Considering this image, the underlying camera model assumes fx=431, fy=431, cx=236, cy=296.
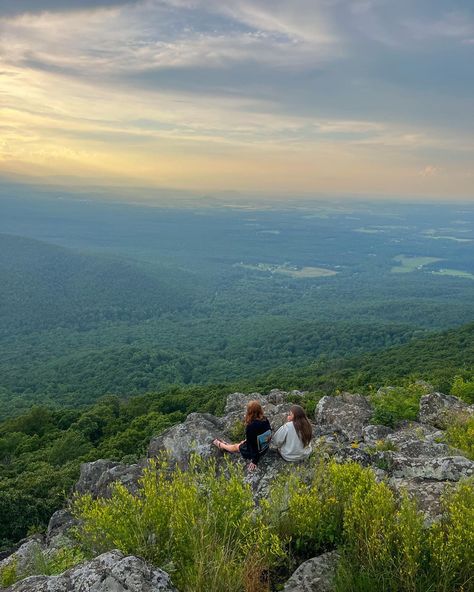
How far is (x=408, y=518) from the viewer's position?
15.0 feet

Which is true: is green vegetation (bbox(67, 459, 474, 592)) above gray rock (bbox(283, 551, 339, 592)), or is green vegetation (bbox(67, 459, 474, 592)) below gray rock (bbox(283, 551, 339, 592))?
above

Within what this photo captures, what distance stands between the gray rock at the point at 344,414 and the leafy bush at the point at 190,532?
10726mm

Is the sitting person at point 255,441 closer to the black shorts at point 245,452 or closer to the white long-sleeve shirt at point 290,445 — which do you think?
the black shorts at point 245,452

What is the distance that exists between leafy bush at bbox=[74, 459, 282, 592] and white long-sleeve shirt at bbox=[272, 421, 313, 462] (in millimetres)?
3290

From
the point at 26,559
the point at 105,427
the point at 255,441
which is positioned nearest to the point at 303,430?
the point at 255,441

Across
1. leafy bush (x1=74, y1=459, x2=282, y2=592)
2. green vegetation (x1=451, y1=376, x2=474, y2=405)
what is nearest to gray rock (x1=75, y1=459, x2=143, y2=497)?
leafy bush (x1=74, y1=459, x2=282, y2=592)

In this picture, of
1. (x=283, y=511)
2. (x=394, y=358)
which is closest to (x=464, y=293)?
(x=394, y=358)

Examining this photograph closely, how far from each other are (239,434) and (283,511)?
25.3 ft

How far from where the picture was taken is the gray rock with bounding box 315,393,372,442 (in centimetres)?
1608

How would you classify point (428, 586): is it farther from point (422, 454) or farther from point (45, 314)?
point (45, 314)

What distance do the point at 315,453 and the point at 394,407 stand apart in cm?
969

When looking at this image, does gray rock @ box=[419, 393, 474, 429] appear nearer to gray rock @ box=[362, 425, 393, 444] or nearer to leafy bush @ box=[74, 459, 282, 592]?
gray rock @ box=[362, 425, 393, 444]

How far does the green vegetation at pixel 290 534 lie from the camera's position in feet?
14.3

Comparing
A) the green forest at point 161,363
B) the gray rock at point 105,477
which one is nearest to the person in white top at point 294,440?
the gray rock at point 105,477
